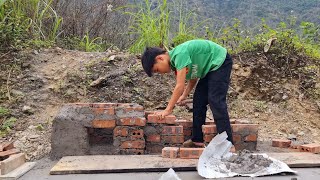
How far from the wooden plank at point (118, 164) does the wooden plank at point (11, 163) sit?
15.3 inches

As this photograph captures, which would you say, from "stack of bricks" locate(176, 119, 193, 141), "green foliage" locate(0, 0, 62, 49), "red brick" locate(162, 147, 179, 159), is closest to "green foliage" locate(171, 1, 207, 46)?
"green foliage" locate(0, 0, 62, 49)

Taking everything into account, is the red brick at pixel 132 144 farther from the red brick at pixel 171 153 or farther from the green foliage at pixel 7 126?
the green foliage at pixel 7 126

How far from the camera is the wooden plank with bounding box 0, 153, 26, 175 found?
11.0ft

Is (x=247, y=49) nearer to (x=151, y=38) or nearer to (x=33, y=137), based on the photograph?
(x=151, y=38)

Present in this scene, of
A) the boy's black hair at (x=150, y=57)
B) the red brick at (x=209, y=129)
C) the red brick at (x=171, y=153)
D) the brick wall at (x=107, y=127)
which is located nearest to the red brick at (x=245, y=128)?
the brick wall at (x=107, y=127)

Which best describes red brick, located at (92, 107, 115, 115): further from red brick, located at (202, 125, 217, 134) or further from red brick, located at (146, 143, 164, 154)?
red brick, located at (202, 125, 217, 134)

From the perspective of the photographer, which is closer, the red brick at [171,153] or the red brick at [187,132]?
the red brick at [171,153]

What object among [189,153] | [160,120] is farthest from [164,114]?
[189,153]

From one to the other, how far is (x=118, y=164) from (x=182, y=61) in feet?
3.68

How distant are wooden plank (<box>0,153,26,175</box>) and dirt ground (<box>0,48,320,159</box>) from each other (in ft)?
3.89

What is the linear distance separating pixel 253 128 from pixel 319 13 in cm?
895

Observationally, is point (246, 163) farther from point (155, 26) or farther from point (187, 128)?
point (155, 26)

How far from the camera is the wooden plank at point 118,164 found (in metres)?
3.39

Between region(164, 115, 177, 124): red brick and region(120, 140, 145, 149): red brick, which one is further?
region(164, 115, 177, 124): red brick
